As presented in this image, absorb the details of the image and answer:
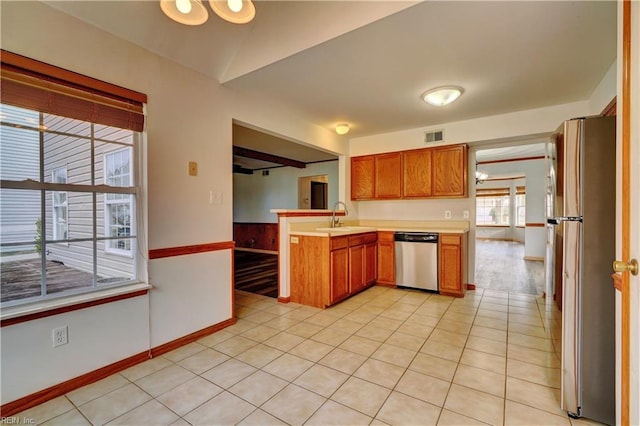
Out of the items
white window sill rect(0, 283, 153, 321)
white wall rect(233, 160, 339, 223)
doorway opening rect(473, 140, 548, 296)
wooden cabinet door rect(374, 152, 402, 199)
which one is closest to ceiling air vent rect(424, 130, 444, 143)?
wooden cabinet door rect(374, 152, 402, 199)

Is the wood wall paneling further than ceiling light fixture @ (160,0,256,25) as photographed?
Yes

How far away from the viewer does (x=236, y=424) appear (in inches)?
61.2

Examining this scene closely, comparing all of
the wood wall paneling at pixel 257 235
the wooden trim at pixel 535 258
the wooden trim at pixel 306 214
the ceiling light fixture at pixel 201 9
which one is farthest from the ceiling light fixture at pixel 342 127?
the wooden trim at pixel 535 258

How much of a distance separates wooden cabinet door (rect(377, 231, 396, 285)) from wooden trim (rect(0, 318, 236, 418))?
103 inches

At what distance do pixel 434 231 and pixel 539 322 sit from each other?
149 centimetres

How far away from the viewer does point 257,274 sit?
5.26m

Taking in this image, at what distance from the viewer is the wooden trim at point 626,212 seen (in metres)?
1.06

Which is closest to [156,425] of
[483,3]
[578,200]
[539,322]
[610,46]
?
[578,200]

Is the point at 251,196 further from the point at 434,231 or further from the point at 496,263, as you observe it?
the point at 496,263

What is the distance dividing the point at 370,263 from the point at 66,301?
3.37 meters

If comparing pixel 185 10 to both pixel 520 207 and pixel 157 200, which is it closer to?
pixel 157 200

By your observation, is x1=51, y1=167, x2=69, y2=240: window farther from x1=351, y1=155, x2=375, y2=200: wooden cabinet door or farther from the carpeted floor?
x1=351, y1=155, x2=375, y2=200: wooden cabinet door

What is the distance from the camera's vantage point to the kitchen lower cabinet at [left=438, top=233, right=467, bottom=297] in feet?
12.5

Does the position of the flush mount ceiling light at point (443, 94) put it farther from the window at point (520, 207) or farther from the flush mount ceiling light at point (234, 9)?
the window at point (520, 207)
